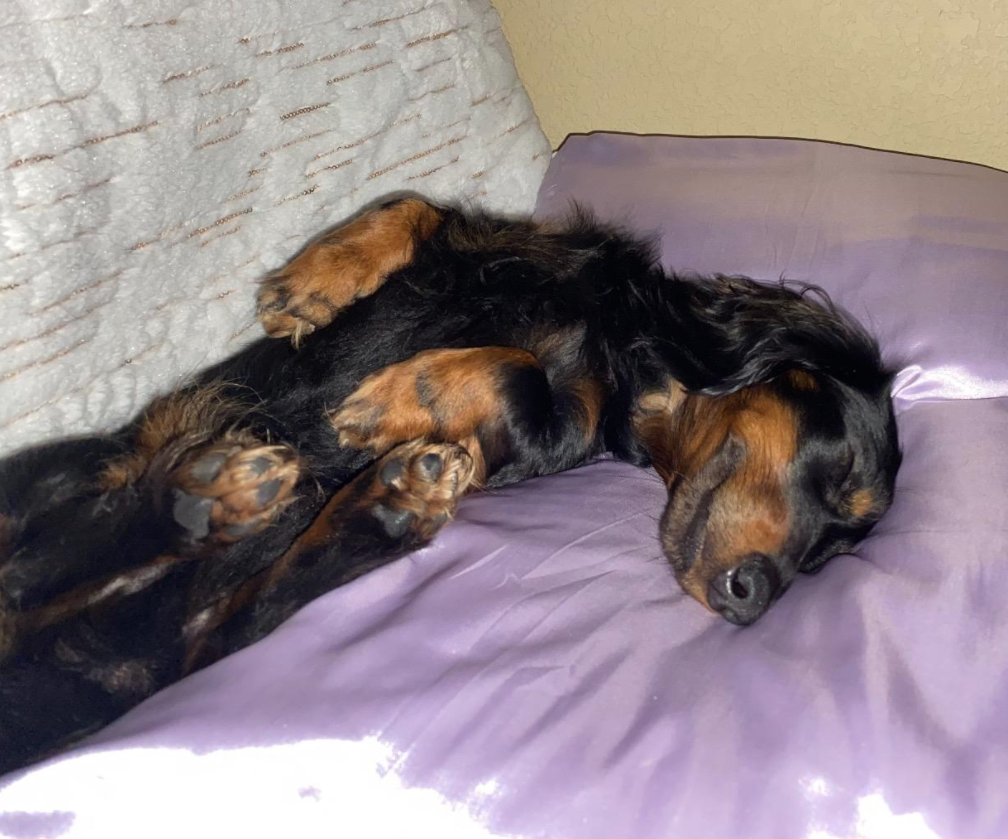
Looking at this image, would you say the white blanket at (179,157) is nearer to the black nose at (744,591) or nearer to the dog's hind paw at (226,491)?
the dog's hind paw at (226,491)

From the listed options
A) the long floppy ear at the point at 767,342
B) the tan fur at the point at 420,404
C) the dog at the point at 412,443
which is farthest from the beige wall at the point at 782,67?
the tan fur at the point at 420,404

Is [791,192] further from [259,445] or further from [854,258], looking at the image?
[259,445]

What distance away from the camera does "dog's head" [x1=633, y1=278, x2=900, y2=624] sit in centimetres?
176

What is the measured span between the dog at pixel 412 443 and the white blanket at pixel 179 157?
0.38ft

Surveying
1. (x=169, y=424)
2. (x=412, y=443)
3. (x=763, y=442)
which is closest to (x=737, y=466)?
(x=763, y=442)

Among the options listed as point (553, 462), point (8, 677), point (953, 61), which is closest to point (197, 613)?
point (8, 677)

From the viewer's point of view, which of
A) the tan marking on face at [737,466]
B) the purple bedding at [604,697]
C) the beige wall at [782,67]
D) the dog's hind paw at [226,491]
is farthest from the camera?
the beige wall at [782,67]

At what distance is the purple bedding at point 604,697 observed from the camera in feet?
4.20

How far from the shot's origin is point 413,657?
143cm

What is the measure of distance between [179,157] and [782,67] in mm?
1839

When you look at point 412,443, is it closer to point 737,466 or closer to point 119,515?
point 119,515

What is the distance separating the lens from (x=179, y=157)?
5.88ft

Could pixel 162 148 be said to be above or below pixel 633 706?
above

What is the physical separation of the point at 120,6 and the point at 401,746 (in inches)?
53.6
